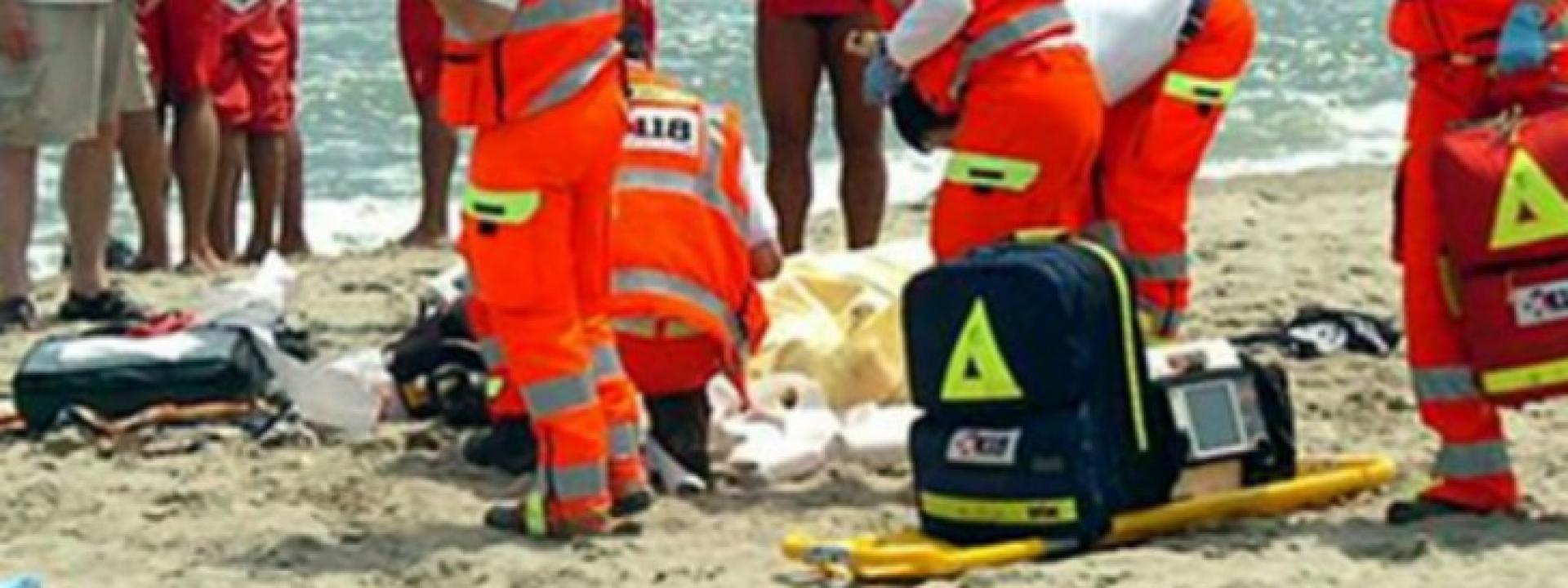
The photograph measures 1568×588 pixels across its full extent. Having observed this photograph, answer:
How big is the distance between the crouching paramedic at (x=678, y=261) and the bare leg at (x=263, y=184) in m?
4.56

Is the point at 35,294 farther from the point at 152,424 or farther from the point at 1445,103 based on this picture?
the point at 1445,103

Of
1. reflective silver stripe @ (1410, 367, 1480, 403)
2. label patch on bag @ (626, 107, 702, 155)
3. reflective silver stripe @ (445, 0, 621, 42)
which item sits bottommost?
reflective silver stripe @ (1410, 367, 1480, 403)

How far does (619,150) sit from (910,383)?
0.86m

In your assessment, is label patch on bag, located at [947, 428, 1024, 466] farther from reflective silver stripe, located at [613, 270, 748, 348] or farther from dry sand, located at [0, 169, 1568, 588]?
reflective silver stripe, located at [613, 270, 748, 348]

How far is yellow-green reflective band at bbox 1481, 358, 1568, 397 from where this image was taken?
6.33 metres

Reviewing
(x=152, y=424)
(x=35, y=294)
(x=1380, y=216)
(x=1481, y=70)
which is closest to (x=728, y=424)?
(x=152, y=424)

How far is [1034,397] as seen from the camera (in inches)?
244

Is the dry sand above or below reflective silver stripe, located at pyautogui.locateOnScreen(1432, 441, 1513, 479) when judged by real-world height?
below

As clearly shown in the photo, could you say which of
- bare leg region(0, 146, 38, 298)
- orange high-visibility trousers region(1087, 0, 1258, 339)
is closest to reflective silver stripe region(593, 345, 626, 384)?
orange high-visibility trousers region(1087, 0, 1258, 339)

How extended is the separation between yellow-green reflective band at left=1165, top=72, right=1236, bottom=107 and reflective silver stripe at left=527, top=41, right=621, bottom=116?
1.88 meters

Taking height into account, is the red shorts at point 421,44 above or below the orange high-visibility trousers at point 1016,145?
below

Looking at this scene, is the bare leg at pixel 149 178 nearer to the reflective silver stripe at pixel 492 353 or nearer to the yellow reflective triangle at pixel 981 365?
the reflective silver stripe at pixel 492 353

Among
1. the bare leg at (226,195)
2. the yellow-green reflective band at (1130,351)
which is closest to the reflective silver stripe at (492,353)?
the yellow-green reflective band at (1130,351)

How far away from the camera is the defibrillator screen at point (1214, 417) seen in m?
6.49
